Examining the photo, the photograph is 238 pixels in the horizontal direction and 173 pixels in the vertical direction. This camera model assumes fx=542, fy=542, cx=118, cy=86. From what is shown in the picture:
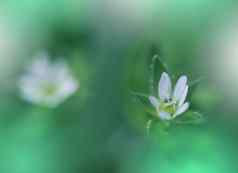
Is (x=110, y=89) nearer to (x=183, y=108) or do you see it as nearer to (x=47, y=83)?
(x=47, y=83)

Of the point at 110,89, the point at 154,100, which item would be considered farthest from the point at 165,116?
the point at 110,89

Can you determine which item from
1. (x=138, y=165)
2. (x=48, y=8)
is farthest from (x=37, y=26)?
(x=138, y=165)

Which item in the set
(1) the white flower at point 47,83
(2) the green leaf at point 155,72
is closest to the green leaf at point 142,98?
(2) the green leaf at point 155,72

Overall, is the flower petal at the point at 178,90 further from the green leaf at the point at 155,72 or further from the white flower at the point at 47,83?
the white flower at the point at 47,83

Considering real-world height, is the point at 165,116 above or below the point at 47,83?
below

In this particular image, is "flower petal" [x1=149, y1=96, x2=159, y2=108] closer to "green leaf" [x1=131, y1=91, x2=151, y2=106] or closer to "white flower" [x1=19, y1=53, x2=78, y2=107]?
"green leaf" [x1=131, y1=91, x2=151, y2=106]

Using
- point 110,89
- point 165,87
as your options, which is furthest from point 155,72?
point 110,89

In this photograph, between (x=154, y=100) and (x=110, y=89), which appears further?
(x=110, y=89)

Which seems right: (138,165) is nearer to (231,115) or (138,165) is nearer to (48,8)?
(231,115)
